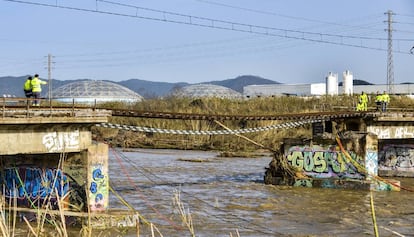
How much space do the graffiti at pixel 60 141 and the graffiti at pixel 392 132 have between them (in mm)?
19101

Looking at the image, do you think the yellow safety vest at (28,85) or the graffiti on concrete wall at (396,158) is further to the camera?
the graffiti on concrete wall at (396,158)

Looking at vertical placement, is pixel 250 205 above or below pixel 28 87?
below

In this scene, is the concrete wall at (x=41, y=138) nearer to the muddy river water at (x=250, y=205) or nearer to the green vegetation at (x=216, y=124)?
the muddy river water at (x=250, y=205)

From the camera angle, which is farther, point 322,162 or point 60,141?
point 322,162

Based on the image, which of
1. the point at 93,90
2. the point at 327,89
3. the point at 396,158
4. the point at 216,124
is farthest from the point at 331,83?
the point at 93,90

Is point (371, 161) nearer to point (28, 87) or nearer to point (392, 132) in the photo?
point (392, 132)

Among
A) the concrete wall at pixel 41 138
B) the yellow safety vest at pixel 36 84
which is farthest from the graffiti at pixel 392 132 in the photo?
the concrete wall at pixel 41 138

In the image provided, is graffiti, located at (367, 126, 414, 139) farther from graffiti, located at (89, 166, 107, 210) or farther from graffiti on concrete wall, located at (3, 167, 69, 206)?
graffiti on concrete wall, located at (3, 167, 69, 206)

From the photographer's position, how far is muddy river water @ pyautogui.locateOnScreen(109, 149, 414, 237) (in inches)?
894

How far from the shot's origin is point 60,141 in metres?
21.6

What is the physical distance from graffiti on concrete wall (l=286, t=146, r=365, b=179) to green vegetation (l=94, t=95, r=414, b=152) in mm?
25744

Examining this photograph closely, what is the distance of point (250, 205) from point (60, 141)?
1009 centimetres

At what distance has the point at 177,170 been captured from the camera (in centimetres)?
4434

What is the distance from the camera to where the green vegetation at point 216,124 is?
64.6m
